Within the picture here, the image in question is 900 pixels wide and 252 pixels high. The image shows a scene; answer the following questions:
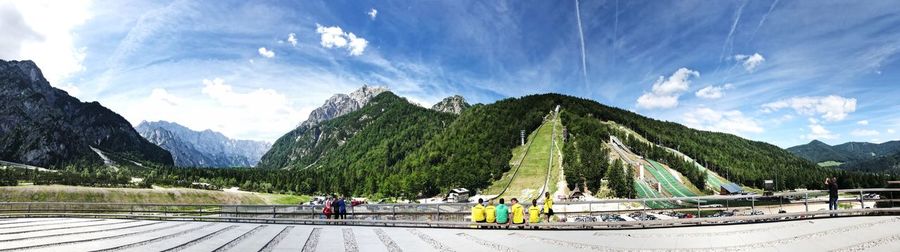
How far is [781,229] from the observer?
17688mm

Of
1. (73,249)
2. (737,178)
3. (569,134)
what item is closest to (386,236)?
(73,249)

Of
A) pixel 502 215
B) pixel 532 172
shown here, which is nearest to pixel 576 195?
pixel 532 172

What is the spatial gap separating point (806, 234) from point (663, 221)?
511cm

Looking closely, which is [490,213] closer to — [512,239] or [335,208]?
[512,239]

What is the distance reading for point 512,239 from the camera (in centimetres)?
1717

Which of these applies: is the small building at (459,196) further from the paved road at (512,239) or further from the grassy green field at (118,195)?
the paved road at (512,239)

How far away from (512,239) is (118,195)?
472ft

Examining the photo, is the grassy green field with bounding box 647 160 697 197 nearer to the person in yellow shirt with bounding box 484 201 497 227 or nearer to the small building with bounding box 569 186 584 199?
the small building with bounding box 569 186 584 199

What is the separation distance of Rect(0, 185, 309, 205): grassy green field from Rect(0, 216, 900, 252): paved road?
122 metres

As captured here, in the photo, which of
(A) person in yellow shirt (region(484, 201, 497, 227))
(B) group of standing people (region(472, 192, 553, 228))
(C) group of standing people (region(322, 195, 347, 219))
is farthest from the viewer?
(C) group of standing people (region(322, 195, 347, 219))

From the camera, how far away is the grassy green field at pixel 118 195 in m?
115

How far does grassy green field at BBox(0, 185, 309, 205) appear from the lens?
376ft

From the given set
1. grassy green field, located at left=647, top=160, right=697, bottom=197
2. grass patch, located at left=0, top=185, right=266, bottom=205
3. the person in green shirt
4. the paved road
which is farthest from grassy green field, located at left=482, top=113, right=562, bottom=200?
the paved road

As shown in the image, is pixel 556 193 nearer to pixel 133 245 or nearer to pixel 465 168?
pixel 465 168
